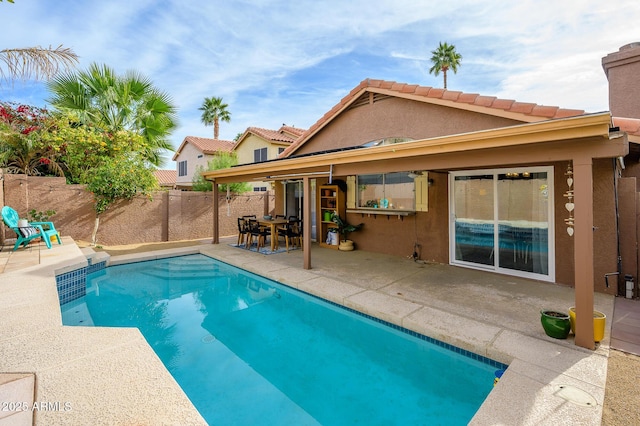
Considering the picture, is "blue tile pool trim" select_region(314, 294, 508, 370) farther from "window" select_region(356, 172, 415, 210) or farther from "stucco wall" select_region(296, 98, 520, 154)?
"stucco wall" select_region(296, 98, 520, 154)

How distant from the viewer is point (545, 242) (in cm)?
643

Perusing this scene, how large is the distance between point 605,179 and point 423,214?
3785 millimetres

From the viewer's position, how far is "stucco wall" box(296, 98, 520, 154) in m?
7.50

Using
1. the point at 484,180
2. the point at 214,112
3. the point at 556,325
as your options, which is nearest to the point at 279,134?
the point at 214,112

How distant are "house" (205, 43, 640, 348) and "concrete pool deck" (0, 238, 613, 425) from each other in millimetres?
786

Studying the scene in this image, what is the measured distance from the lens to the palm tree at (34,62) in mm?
4066

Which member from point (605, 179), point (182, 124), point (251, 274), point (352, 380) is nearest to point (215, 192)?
point (182, 124)

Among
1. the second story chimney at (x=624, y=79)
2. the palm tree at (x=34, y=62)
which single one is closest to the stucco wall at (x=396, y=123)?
the second story chimney at (x=624, y=79)

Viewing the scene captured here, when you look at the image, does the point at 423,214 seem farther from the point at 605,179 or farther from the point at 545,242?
the point at 605,179

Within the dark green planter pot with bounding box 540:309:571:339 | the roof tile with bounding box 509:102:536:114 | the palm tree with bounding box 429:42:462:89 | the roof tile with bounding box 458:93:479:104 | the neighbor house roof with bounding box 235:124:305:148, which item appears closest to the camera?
the dark green planter pot with bounding box 540:309:571:339

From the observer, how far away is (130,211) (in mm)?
11609

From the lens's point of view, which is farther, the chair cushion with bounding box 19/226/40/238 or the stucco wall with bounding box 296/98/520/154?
the chair cushion with bounding box 19/226/40/238

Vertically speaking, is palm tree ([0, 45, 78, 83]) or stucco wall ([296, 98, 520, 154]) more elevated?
stucco wall ([296, 98, 520, 154])

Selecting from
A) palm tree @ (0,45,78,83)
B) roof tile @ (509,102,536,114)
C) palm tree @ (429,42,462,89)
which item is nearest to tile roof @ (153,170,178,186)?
palm tree @ (0,45,78,83)
